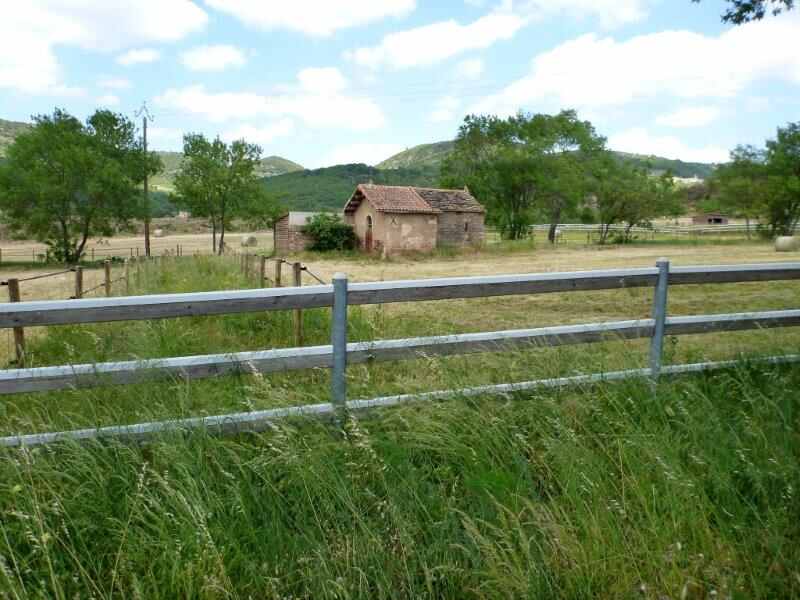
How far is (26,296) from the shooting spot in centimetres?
1909

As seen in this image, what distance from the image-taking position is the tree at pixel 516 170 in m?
45.7

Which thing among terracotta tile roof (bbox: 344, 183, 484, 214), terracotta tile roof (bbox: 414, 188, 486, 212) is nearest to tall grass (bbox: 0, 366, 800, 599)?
terracotta tile roof (bbox: 344, 183, 484, 214)

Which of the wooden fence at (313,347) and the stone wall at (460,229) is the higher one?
the stone wall at (460,229)

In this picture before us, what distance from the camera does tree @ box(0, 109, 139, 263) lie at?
3328 centimetres

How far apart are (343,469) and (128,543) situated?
1.00 meters

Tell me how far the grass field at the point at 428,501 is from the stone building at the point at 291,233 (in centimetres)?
3358

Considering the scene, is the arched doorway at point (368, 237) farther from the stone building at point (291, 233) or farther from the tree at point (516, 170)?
the tree at point (516, 170)

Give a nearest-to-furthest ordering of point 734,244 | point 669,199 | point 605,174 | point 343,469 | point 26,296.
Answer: point 343,469, point 26,296, point 734,244, point 669,199, point 605,174

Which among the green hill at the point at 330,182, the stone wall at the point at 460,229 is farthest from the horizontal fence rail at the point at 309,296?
the green hill at the point at 330,182

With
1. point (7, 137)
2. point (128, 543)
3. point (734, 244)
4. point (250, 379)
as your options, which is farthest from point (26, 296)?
point (7, 137)

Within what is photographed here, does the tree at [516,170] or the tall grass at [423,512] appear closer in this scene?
the tall grass at [423,512]

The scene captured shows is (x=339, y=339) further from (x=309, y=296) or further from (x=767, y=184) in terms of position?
(x=767, y=184)

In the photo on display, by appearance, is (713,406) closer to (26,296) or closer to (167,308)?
(167,308)

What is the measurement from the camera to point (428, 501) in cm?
276
